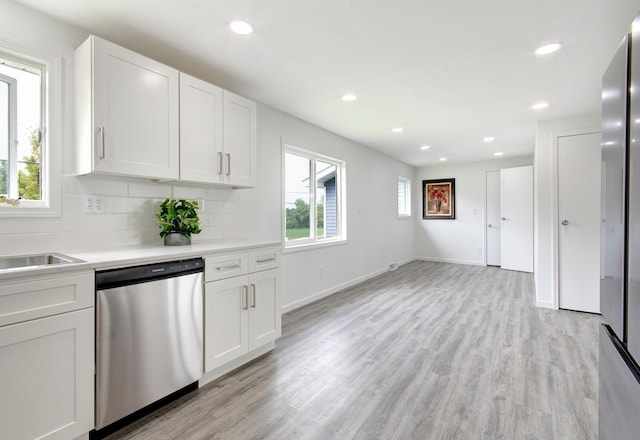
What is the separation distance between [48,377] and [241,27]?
7.10 ft

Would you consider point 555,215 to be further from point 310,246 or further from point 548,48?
point 310,246

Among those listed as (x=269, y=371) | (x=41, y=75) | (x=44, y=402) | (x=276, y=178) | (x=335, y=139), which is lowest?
(x=269, y=371)

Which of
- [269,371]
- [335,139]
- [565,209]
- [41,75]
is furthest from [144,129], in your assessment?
[565,209]

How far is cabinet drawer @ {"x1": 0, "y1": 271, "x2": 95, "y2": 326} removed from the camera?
4.27 ft

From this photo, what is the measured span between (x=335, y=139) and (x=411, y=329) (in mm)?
2781

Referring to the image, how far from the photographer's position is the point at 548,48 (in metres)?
2.19

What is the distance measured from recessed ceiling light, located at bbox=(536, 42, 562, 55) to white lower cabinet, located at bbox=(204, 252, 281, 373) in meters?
2.53

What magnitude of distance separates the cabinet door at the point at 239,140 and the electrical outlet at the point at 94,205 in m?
0.88

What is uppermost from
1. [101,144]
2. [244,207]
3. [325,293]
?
[101,144]

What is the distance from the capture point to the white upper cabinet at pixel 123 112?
5.97ft

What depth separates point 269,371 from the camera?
2.31 meters

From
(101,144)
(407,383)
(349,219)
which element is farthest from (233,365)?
(349,219)

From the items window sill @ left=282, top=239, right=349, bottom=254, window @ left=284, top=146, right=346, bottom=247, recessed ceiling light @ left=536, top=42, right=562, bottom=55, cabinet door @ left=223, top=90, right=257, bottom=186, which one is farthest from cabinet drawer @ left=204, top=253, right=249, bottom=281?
recessed ceiling light @ left=536, top=42, right=562, bottom=55

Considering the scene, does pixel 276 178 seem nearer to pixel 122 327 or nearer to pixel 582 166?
pixel 122 327
